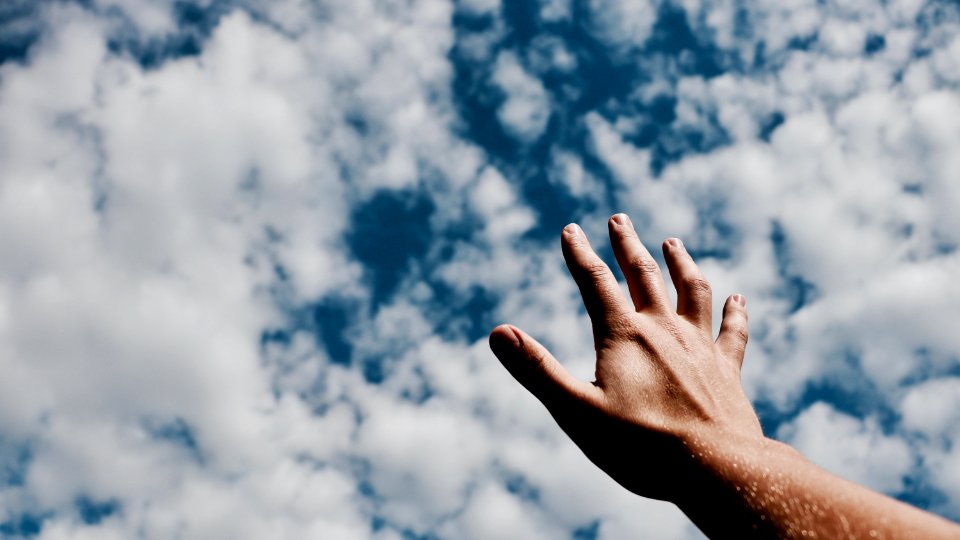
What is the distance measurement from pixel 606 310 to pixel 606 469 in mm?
764

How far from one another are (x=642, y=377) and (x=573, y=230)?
3.11 feet

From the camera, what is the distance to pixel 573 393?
2715 mm

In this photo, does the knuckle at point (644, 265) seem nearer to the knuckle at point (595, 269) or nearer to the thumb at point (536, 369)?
the knuckle at point (595, 269)

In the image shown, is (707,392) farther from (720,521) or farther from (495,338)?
(495,338)

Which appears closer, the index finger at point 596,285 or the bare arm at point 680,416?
the bare arm at point 680,416

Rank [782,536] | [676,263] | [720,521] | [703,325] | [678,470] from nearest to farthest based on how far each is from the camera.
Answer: [782,536], [720,521], [678,470], [703,325], [676,263]

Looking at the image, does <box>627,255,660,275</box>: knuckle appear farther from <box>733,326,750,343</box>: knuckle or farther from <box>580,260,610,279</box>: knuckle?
<box>733,326,750,343</box>: knuckle

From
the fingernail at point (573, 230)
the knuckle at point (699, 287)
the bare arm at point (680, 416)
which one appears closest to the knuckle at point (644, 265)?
the bare arm at point (680, 416)

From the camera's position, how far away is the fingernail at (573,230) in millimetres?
3375

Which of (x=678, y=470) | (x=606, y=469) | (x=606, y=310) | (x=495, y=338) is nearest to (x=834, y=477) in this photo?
(x=678, y=470)

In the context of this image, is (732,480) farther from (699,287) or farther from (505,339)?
(699,287)

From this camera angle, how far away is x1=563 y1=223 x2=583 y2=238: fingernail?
11.1 ft

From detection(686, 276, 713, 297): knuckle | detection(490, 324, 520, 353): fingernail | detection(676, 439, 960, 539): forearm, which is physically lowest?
detection(676, 439, 960, 539): forearm

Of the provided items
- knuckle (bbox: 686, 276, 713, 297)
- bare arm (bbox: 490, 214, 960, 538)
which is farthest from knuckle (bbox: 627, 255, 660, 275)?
knuckle (bbox: 686, 276, 713, 297)
